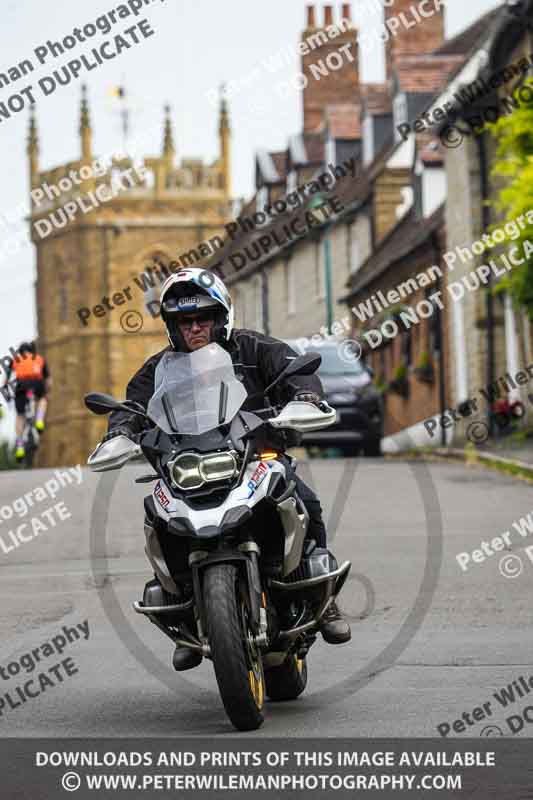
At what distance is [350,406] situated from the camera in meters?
30.1

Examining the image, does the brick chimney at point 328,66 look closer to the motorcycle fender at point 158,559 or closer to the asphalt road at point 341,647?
the asphalt road at point 341,647

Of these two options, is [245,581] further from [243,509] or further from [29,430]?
[29,430]

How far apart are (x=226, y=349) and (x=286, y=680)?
4.55 feet

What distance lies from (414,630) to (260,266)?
202 feet

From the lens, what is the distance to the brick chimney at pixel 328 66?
211ft

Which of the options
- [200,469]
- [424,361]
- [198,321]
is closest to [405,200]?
[424,361]

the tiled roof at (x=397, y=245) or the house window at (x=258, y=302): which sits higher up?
the tiled roof at (x=397, y=245)

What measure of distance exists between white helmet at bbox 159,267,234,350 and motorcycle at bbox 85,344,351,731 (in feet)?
0.46

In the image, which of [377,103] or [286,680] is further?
[377,103]

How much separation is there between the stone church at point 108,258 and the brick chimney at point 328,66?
1174 inches

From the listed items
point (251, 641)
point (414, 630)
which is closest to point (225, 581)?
point (251, 641)

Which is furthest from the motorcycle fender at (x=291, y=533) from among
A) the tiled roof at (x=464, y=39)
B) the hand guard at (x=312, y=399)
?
the tiled roof at (x=464, y=39)

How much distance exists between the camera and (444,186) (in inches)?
1769

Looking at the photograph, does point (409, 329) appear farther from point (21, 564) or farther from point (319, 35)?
point (21, 564)
